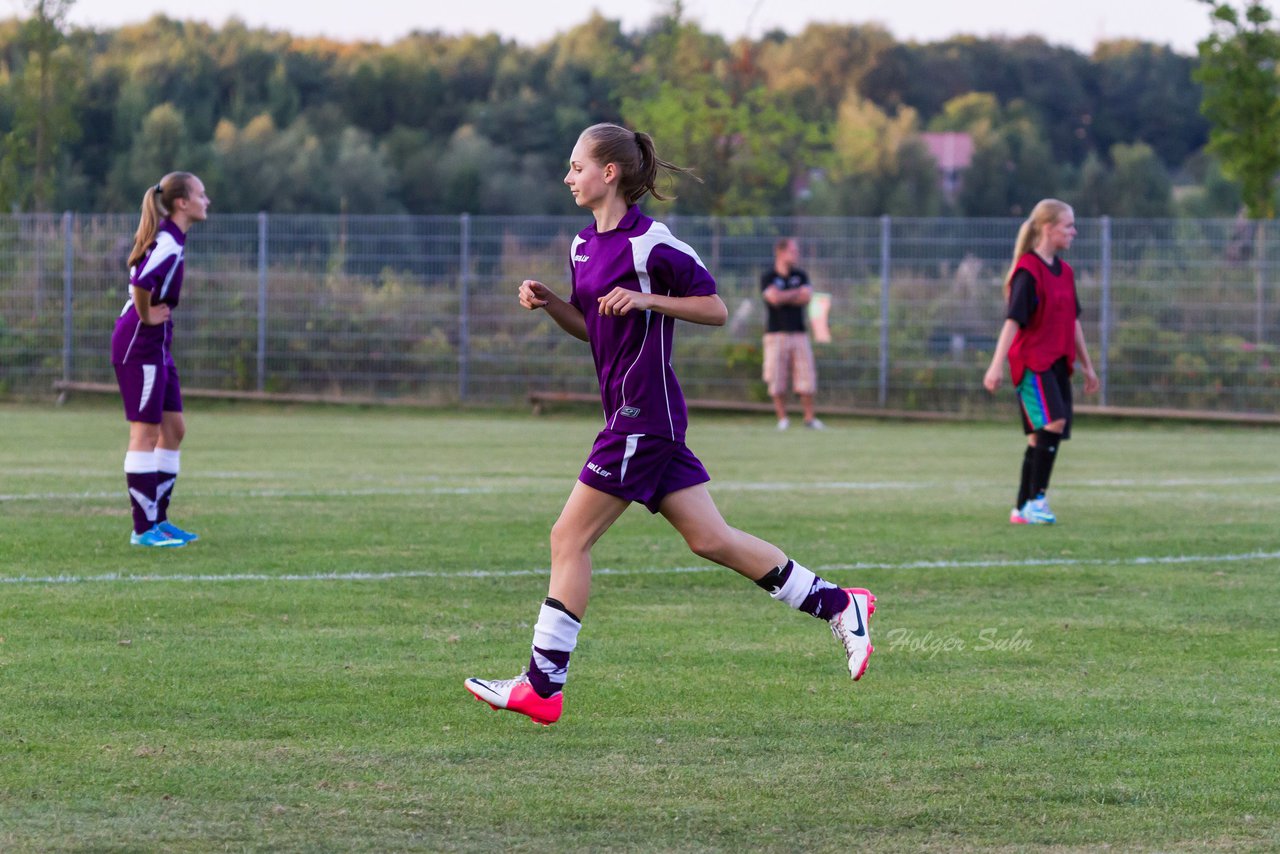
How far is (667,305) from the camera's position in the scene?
4.93 m

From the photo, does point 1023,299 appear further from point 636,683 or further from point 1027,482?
point 636,683

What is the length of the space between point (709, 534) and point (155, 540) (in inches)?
176

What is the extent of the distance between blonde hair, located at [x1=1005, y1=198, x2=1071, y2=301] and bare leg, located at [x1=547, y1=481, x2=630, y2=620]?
19.1ft

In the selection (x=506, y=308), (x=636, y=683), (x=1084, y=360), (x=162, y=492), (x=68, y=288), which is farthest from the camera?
(x=68, y=288)

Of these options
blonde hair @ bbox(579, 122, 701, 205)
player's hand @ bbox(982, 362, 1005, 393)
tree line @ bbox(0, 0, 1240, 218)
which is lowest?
player's hand @ bbox(982, 362, 1005, 393)

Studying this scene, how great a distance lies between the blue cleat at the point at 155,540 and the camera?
866 centimetres

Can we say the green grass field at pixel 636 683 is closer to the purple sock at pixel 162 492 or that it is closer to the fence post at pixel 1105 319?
the purple sock at pixel 162 492

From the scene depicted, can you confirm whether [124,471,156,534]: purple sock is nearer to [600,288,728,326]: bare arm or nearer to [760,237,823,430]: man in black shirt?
[600,288,728,326]: bare arm

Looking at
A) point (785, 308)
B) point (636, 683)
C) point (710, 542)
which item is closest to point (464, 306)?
point (785, 308)

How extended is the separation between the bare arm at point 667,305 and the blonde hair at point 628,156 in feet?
1.16

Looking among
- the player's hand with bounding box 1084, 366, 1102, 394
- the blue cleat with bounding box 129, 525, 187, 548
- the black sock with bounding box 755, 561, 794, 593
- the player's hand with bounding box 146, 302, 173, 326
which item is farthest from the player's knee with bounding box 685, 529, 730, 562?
the player's hand with bounding box 1084, 366, 1102, 394

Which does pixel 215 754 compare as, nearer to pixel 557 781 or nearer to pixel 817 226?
pixel 557 781

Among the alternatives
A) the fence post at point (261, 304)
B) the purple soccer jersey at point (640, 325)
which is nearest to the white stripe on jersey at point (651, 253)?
the purple soccer jersey at point (640, 325)

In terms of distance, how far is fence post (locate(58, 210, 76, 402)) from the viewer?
77.4ft
